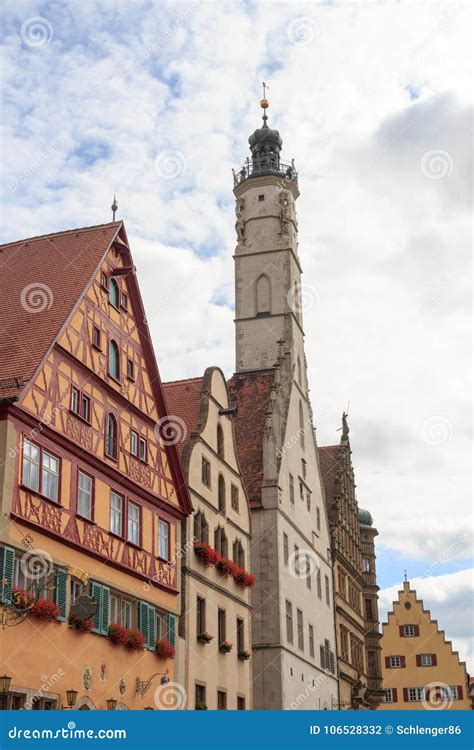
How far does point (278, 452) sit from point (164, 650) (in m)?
15.8

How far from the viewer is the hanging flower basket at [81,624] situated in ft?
76.3

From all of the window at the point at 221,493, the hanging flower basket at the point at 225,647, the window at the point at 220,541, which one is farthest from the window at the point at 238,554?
the hanging flower basket at the point at 225,647

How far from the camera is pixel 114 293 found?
2898 centimetres

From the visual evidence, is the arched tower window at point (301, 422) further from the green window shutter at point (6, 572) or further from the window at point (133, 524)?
the green window shutter at point (6, 572)

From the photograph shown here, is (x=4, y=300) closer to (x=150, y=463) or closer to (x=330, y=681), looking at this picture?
(x=150, y=463)

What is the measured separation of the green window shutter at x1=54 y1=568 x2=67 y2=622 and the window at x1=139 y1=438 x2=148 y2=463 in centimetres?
598

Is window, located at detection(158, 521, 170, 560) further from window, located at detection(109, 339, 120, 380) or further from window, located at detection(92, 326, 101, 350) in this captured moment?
window, located at detection(92, 326, 101, 350)

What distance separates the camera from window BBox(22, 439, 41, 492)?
2233 centimetres

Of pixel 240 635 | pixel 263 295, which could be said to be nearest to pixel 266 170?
pixel 263 295

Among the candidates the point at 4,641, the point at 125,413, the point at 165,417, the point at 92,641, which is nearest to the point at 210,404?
the point at 165,417

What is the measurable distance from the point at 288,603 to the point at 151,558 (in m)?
13.8

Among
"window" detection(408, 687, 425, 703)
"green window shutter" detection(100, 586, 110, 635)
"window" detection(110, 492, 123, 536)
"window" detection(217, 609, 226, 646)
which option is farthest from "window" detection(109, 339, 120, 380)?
"window" detection(408, 687, 425, 703)

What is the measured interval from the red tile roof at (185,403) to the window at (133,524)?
15.8ft

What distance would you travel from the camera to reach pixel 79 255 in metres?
28.3
